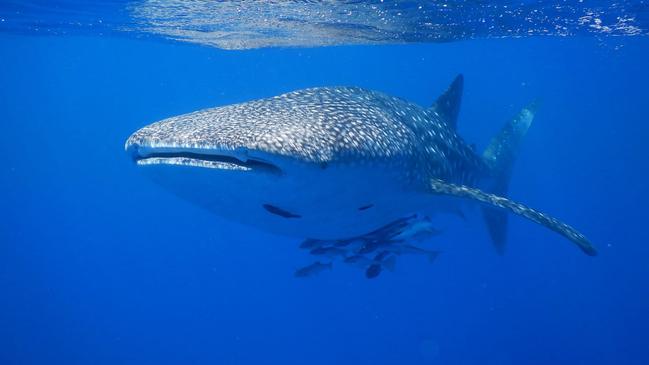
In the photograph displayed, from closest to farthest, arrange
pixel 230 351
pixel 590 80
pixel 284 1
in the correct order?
1. pixel 284 1
2. pixel 230 351
3. pixel 590 80

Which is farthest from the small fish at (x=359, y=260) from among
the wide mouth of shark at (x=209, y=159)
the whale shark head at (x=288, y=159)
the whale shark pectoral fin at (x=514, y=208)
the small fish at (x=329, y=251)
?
the wide mouth of shark at (x=209, y=159)

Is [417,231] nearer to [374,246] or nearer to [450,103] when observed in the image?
[374,246]

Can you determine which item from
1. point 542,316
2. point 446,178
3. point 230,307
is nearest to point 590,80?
point 542,316

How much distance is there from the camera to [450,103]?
830 cm

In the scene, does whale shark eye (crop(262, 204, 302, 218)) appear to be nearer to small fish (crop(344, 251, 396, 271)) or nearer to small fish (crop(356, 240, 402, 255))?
small fish (crop(356, 240, 402, 255))

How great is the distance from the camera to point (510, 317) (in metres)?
28.6

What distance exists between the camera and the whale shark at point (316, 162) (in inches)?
148

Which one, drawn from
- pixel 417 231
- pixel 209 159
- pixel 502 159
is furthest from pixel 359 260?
pixel 209 159

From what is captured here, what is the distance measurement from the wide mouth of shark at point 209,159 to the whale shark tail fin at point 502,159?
6.23 meters

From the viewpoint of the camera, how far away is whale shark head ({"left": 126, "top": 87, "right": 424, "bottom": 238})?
3719 mm

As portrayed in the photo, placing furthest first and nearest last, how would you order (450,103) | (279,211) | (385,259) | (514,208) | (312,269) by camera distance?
(312,269), (450,103), (385,259), (514,208), (279,211)

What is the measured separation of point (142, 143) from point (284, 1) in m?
12.3

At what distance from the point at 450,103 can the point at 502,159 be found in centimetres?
230

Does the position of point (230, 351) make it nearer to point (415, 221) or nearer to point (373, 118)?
point (415, 221)
